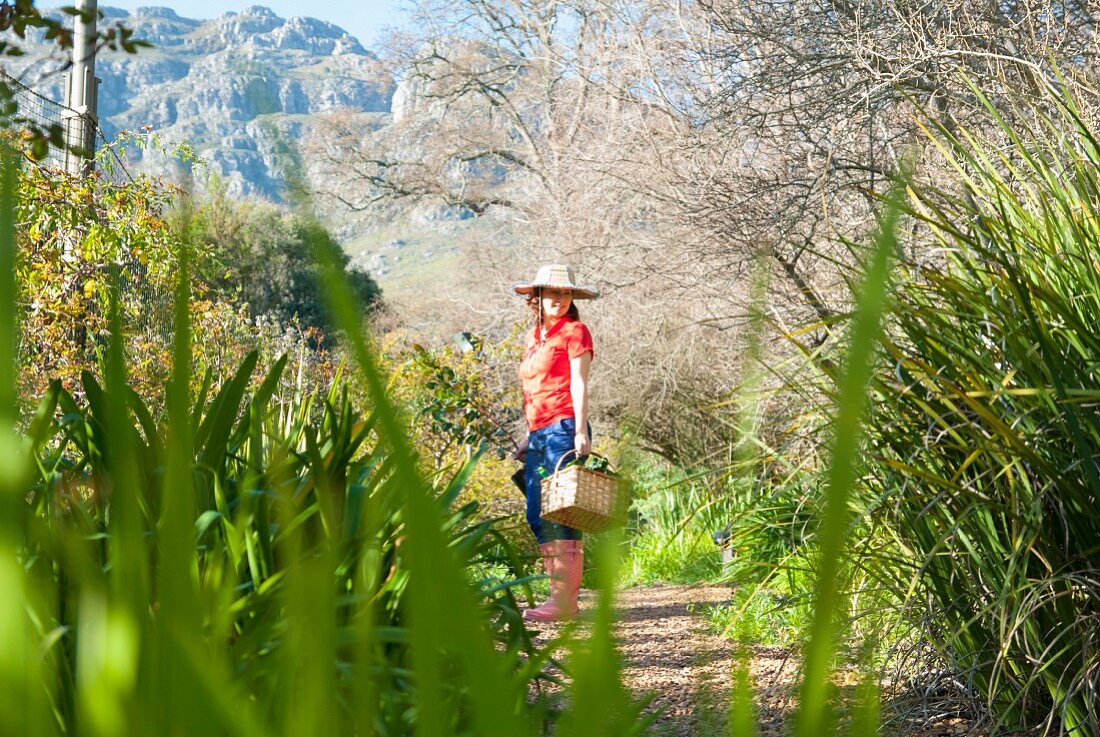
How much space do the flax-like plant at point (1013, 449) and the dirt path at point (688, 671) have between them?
28cm

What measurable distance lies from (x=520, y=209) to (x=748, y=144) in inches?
356

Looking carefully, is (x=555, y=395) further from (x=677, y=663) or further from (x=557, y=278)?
(x=677, y=663)

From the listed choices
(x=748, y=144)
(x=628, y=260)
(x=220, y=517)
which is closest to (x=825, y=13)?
(x=748, y=144)

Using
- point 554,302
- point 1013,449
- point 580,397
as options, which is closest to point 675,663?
point 580,397

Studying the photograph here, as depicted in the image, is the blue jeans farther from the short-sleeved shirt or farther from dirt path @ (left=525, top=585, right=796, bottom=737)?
dirt path @ (left=525, top=585, right=796, bottom=737)

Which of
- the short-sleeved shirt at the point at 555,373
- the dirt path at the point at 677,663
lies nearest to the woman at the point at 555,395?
the short-sleeved shirt at the point at 555,373

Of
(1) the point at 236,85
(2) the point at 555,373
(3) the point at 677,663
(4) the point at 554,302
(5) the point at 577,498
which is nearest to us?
(1) the point at 236,85

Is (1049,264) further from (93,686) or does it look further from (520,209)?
(520,209)

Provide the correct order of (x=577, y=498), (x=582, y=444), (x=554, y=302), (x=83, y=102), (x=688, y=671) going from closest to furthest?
(x=688, y=671), (x=577, y=498), (x=582, y=444), (x=554, y=302), (x=83, y=102)

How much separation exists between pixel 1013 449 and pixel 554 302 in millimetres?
3723

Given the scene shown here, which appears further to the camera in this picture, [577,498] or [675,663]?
[577,498]

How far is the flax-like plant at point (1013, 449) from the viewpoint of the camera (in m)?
2.21

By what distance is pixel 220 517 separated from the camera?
1774 mm

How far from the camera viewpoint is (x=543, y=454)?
223 inches
